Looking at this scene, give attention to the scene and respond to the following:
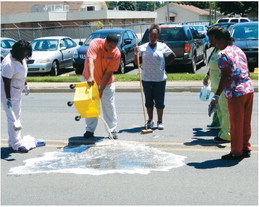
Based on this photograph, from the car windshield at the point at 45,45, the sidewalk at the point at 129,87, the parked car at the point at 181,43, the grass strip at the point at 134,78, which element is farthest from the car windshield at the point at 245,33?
the car windshield at the point at 45,45

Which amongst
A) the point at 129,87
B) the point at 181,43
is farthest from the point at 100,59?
the point at 181,43

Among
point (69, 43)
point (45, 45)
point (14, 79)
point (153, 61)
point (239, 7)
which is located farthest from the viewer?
point (239, 7)

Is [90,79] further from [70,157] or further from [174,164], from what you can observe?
[174,164]

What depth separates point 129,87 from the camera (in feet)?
49.2

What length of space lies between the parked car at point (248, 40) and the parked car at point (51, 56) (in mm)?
7144

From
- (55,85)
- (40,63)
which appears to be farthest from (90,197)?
(40,63)

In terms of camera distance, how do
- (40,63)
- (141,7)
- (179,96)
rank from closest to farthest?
(179,96), (40,63), (141,7)

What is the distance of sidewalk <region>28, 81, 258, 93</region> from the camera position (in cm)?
1448

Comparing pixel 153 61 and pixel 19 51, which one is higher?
pixel 19 51

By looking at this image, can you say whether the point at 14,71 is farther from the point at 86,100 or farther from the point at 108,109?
the point at 108,109

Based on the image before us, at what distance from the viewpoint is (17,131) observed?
7.07 meters

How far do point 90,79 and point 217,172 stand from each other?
2.36 metres

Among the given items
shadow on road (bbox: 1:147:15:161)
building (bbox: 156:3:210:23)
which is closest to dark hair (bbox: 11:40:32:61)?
shadow on road (bbox: 1:147:15:161)

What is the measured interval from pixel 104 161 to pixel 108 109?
1.40 meters
